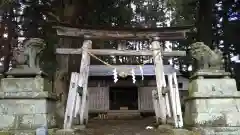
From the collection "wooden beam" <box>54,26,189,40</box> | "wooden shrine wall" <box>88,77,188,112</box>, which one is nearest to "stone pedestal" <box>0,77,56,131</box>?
"wooden beam" <box>54,26,189,40</box>

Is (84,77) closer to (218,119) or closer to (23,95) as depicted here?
(23,95)

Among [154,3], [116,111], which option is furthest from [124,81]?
[154,3]

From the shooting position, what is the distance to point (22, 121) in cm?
729

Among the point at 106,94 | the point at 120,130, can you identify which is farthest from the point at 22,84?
the point at 106,94

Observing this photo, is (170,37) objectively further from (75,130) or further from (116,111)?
(116,111)

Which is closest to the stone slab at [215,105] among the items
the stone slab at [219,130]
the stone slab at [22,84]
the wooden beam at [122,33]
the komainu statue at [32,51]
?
the stone slab at [219,130]

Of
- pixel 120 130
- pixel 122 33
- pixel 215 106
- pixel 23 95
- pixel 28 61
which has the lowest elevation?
pixel 120 130

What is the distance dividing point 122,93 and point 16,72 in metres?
12.1

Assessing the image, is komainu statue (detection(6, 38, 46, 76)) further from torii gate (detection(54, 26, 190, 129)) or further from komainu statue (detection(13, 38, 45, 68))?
torii gate (detection(54, 26, 190, 129))

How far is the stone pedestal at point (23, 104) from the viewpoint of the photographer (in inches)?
287

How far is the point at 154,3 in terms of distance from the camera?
2128 centimetres

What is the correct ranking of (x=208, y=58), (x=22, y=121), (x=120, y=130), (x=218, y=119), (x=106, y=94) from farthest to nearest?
(x=106, y=94) < (x=120, y=130) < (x=208, y=58) < (x=218, y=119) < (x=22, y=121)

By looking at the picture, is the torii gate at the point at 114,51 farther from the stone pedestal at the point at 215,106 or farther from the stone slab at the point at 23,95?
the stone slab at the point at 23,95

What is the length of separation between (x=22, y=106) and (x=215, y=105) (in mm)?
5148
